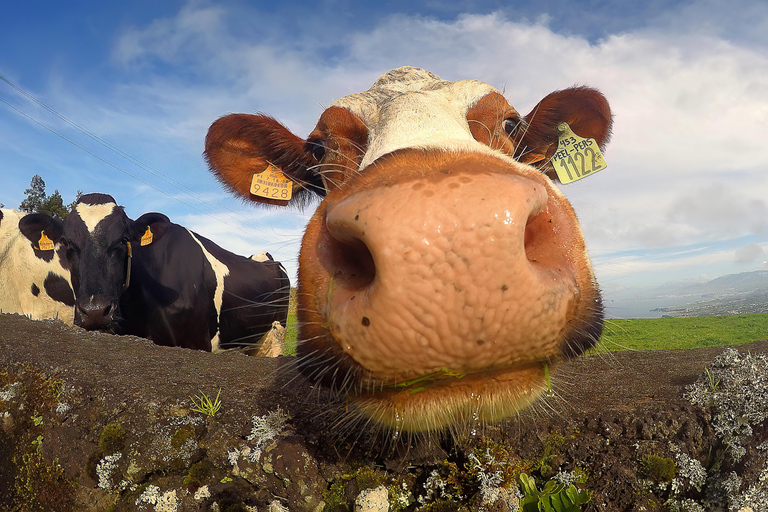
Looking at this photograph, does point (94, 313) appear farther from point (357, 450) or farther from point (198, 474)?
point (357, 450)

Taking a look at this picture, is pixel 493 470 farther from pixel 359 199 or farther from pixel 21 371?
pixel 21 371

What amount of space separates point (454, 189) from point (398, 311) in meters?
0.38

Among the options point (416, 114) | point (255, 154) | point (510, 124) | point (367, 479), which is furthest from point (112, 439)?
point (510, 124)

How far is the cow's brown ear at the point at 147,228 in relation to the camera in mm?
6070

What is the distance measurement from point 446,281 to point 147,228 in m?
6.11

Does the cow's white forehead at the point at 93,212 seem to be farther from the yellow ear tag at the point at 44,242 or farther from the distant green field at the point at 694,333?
the distant green field at the point at 694,333

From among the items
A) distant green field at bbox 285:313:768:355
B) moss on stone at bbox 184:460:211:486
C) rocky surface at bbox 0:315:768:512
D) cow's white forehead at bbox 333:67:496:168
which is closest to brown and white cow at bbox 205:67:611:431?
cow's white forehead at bbox 333:67:496:168

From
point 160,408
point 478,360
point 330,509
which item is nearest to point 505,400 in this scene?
point 478,360

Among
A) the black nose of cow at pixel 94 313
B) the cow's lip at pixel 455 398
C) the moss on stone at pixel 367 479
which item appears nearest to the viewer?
the cow's lip at pixel 455 398

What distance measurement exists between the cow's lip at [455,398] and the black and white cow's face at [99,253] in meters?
5.15

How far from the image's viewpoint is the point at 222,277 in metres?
7.81

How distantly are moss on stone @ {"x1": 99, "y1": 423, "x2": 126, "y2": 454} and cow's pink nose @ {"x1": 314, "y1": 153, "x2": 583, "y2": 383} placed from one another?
1466 mm

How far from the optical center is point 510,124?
10.4 ft

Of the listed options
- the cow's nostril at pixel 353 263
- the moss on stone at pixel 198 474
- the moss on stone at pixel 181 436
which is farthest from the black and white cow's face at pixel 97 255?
the cow's nostril at pixel 353 263
